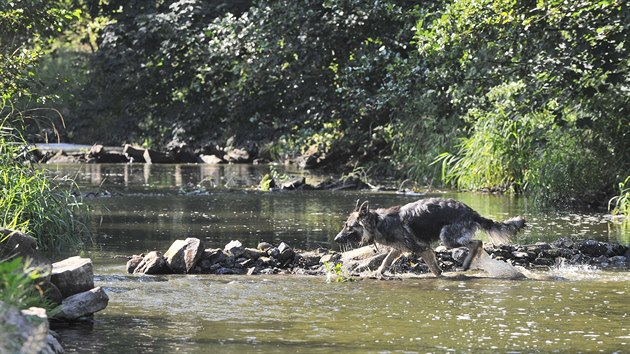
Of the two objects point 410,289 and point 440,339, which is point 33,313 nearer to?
point 440,339

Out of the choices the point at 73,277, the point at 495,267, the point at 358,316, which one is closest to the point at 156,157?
the point at 495,267

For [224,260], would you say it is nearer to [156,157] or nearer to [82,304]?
[82,304]

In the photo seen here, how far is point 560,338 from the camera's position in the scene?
8.76 m

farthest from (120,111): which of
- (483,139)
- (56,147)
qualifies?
(483,139)

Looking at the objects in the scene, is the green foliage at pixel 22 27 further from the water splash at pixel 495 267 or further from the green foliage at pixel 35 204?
the water splash at pixel 495 267

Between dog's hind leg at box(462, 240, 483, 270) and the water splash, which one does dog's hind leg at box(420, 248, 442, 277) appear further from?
the water splash

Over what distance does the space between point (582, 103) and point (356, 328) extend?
10226mm

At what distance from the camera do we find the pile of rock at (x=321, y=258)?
1241 cm

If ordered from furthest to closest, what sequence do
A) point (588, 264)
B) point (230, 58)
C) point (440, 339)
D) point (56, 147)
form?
point (56, 147)
point (230, 58)
point (588, 264)
point (440, 339)

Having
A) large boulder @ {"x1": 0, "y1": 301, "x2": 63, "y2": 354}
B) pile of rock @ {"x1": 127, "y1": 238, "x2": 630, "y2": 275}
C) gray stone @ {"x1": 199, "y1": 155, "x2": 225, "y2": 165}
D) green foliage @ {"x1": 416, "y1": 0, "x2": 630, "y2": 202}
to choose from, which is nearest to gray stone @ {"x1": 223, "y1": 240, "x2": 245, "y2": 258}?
pile of rock @ {"x1": 127, "y1": 238, "x2": 630, "y2": 275}

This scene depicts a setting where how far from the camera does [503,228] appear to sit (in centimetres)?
1273

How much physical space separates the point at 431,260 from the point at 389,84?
12392 mm

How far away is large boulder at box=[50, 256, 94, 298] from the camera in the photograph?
30.8 ft

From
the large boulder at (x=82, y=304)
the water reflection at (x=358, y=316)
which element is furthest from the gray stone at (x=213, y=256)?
the large boulder at (x=82, y=304)
